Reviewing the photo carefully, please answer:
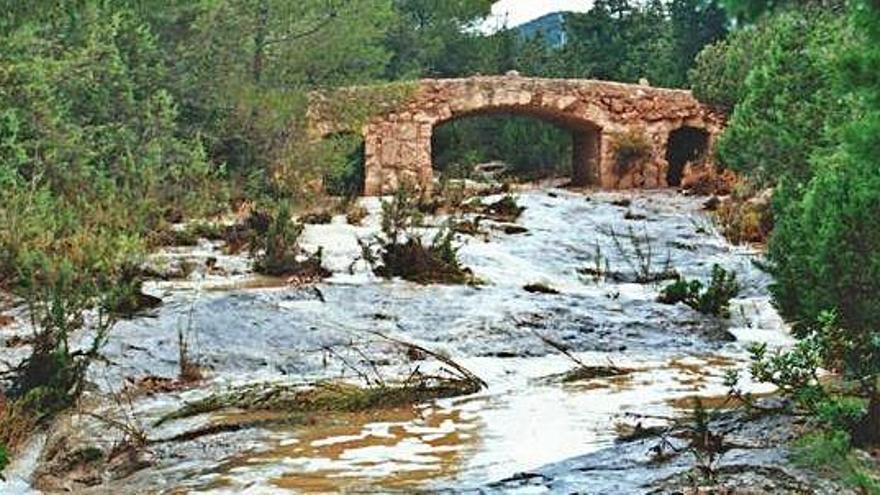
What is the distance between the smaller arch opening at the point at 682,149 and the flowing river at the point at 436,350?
39.3ft

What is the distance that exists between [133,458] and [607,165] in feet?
63.9

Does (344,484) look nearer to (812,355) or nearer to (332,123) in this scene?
(812,355)

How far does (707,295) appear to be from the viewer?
9242 millimetres

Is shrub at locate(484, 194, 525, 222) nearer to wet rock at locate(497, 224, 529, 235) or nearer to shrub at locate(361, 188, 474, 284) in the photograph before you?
wet rock at locate(497, 224, 529, 235)

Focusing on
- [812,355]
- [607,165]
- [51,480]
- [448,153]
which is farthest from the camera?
[448,153]

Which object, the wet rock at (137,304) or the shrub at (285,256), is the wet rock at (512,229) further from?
the wet rock at (137,304)

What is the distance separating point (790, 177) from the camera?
10242mm

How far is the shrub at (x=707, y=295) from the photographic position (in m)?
9.23

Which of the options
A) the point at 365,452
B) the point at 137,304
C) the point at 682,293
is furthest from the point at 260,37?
the point at 365,452

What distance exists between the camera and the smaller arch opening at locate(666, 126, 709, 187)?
80.7 feet

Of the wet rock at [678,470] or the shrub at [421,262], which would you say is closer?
the wet rock at [678,470]

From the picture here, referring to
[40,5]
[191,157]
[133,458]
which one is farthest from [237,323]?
[191,157]

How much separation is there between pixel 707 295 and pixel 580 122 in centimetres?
1464

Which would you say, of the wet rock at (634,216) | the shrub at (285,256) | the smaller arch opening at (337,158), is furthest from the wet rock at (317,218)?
the wet rock at (634,216)
